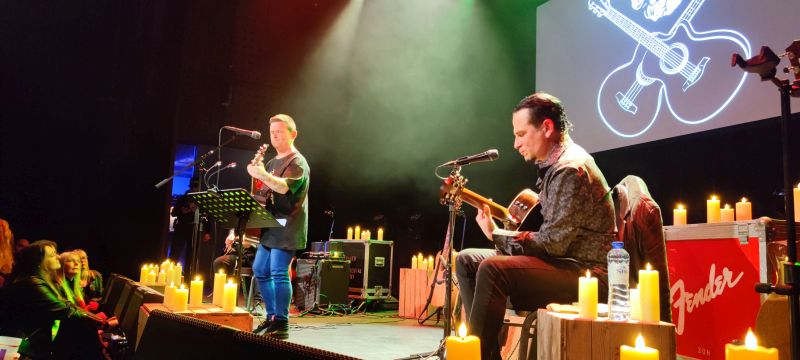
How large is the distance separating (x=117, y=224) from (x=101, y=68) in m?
1.95

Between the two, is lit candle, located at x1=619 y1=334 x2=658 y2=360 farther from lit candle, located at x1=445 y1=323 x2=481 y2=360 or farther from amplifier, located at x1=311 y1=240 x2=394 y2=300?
amplifier, located at x1=311 y1=240 x2=394 y2=300

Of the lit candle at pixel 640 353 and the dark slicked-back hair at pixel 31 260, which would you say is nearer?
the lit candle at pixel 640 353

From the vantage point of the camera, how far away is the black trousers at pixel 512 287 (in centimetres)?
214

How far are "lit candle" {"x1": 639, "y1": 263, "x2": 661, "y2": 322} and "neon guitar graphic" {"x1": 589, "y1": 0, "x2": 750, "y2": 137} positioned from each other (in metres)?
3.44

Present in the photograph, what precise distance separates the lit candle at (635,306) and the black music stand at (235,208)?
7.07 ft

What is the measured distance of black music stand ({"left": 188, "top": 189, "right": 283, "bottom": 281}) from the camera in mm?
3184

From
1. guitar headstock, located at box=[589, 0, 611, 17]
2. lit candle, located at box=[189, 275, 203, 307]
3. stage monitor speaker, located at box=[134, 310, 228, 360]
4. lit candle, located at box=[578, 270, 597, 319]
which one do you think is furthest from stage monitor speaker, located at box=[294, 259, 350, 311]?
lit candle, located at box=[578, 270, 597, 319]

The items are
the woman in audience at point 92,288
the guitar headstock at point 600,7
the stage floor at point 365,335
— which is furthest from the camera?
the guitar headstock at point 600,7

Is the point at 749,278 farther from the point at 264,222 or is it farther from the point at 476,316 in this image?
the point at 264,222

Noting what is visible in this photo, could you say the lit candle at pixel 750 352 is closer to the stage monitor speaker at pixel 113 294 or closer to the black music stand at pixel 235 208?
the black music stand at pixel 235 208

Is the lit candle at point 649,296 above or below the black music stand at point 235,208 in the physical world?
below

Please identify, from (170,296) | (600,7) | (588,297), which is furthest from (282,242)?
(600,7)

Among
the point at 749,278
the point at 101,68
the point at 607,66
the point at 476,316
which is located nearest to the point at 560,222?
the point at 476,316

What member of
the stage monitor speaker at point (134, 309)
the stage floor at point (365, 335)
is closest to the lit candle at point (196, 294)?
the stage monitor speaker at point (134, 309)
